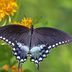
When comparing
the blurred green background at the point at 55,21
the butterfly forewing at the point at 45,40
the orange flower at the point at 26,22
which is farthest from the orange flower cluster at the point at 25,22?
the blurred green background at the point at 55,21

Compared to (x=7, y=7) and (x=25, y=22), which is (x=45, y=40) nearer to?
(x=25, y=22)

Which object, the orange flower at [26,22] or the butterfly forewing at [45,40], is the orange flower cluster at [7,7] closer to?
the orange flower at [26,22]

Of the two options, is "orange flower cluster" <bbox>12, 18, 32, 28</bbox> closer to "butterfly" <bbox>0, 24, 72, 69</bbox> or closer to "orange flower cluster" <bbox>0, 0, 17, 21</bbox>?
"butterfly" <bbox>0, 24, 72, 69</bbox>

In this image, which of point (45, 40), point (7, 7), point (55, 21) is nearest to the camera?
point (45, 40)

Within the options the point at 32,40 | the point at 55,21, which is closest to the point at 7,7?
the point at 32,40

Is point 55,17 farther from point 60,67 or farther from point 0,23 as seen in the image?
point 0,23

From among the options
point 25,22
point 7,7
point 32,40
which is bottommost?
point 32,40

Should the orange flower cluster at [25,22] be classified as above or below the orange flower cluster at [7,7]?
below
